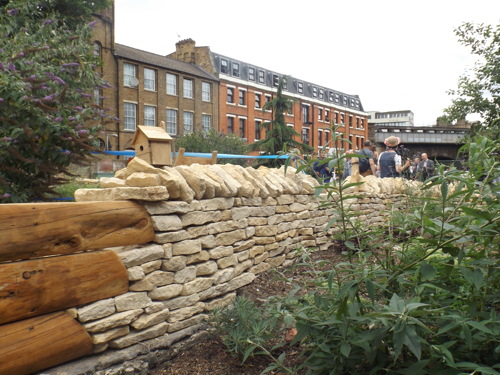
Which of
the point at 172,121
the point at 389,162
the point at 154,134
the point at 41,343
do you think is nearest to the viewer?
the point at 41,343

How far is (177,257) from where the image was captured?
317 cm

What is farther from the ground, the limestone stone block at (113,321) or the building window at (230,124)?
the building window at (230,124)

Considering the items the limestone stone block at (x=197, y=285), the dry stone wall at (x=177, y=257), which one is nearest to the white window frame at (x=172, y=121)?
the dry stone wall at (x=177, y=257)

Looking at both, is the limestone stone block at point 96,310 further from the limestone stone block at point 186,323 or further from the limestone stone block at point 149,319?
the limestone stone block at point 186,323

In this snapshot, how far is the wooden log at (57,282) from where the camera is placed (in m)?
2.20

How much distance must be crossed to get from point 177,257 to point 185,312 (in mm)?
429

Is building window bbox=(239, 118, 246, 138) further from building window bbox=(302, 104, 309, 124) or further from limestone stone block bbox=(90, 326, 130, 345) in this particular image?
limestone stone block bbox=(90, 326, 130, 345)

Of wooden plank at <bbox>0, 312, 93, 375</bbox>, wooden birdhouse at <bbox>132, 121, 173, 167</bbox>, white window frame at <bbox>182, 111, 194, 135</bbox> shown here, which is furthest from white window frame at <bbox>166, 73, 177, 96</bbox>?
wooden plank at <bbox>0, 312, 93, 375</bbox>

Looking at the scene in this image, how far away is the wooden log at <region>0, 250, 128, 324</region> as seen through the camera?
2203 millimetres

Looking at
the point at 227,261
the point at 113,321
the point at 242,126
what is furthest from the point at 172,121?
Answer: the point at 113,321

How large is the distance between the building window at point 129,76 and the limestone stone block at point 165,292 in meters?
31.0

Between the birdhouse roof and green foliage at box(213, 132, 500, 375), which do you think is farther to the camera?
the birdhouse roof

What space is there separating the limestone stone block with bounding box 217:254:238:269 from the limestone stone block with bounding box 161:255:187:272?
48 centimetres

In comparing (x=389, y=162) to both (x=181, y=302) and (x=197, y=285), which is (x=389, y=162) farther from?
(x=181, y=302)
